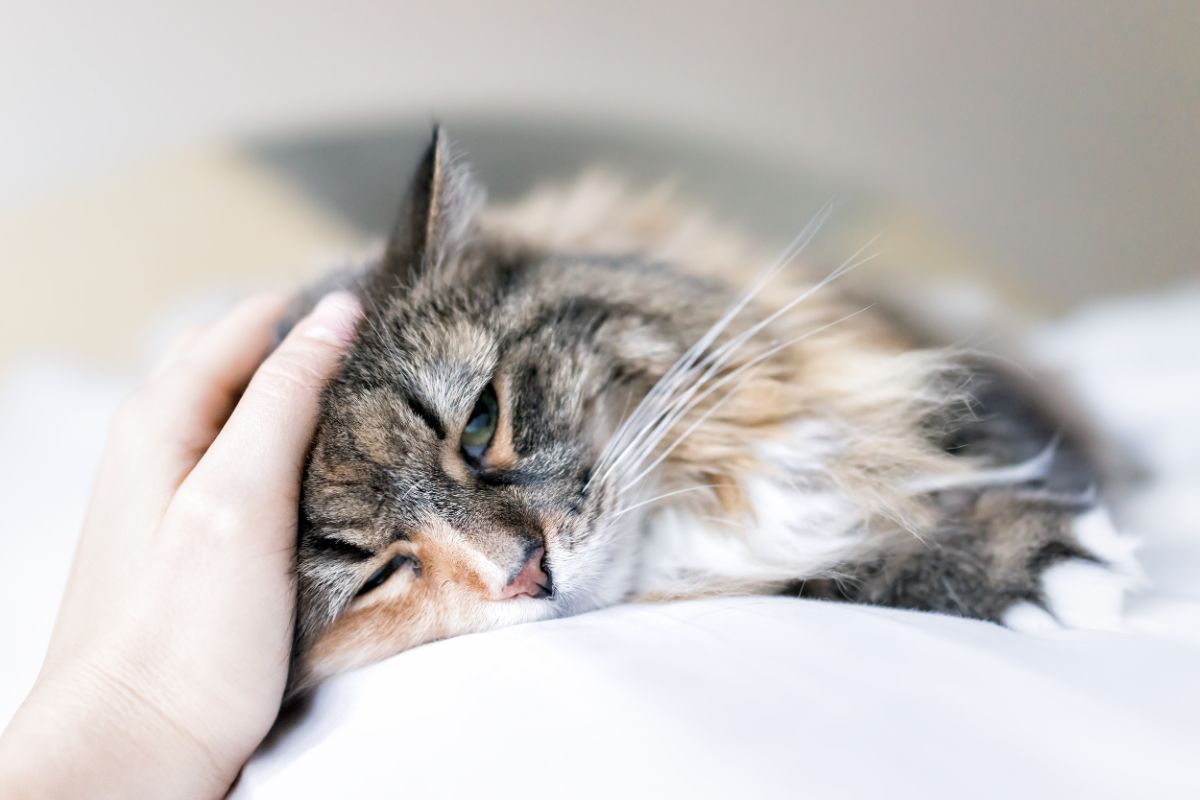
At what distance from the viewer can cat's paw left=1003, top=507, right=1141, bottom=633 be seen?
1.05 metres

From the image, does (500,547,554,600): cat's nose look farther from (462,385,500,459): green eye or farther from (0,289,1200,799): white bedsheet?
(462,385,500,459): green eye

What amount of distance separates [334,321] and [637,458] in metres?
0.48

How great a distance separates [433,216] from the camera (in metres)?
1.15

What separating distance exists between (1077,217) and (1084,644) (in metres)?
0.97

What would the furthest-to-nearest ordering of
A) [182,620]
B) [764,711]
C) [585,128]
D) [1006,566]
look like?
[585,128] → [1006,566] → [182,620] → [764,711]

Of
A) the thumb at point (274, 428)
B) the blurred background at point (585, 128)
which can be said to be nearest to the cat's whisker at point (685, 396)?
the thumb at point (274, 428)

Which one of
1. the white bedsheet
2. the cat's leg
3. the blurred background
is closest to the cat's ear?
the blurred background

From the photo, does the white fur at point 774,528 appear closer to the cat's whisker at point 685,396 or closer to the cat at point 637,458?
the cat at point 637,458

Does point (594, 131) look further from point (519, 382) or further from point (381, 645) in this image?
point (381, 645)

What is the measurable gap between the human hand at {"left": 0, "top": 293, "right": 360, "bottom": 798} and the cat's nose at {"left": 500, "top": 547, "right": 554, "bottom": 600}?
28 centimetres

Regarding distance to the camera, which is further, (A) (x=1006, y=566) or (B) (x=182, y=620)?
(A) (x=1006, y=566)

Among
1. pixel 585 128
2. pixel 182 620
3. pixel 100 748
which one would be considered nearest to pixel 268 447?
pixel 182 620

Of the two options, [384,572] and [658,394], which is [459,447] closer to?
[384,572]

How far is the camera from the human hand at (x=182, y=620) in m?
0.86
